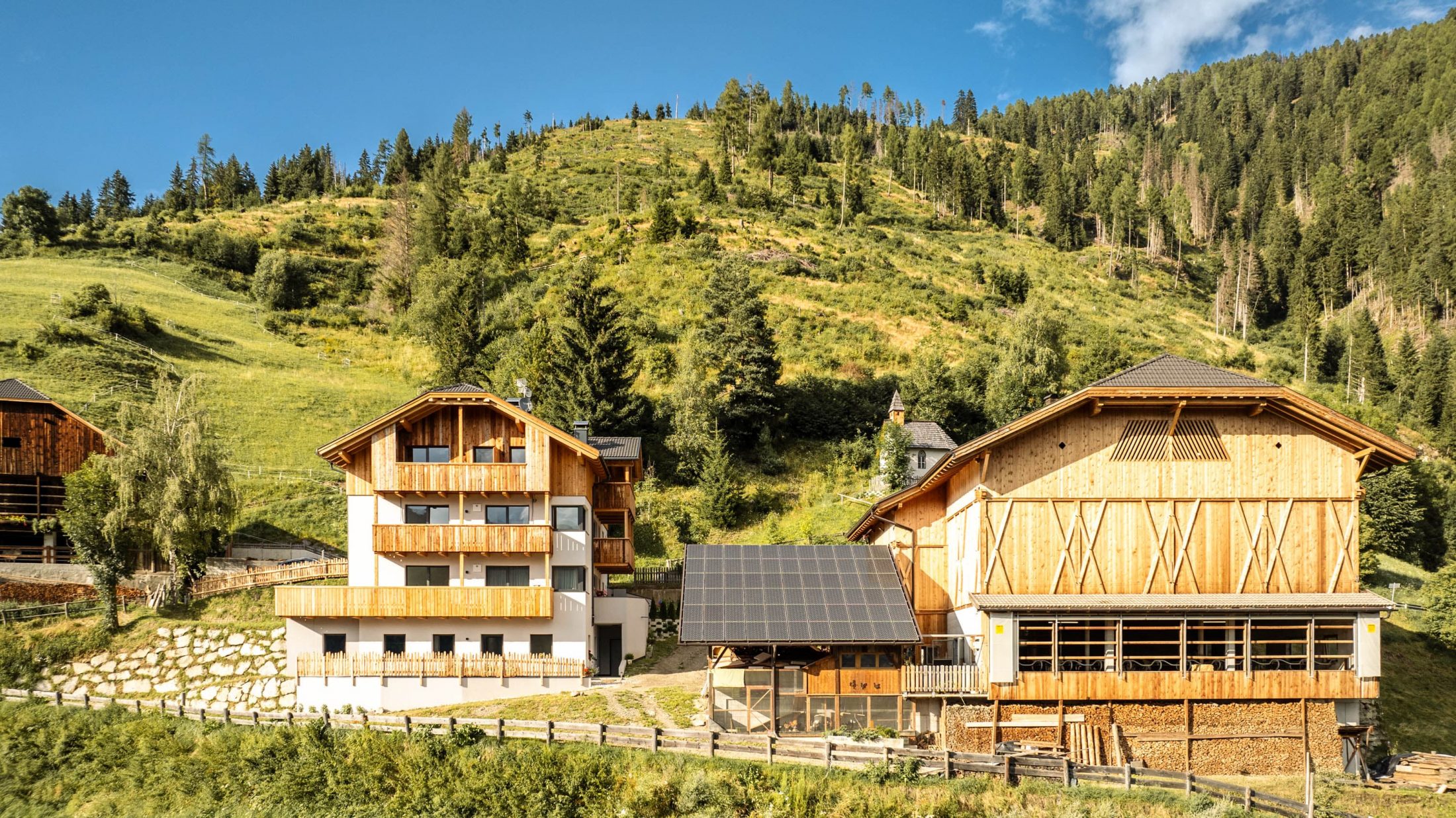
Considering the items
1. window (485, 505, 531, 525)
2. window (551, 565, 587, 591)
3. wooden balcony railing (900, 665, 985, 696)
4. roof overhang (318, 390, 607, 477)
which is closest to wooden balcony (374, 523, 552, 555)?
window (485, 505, 531, 525)

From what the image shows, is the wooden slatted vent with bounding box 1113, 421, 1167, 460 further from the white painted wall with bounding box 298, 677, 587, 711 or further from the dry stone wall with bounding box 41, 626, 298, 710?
the dry stone wall with bounding box 41, 626, 298, 710

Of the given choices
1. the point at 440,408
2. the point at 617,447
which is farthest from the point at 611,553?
the point at 440,408

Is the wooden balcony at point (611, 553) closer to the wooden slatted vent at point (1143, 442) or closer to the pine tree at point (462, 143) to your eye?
the wooden slatted vent at point (1143, 442)

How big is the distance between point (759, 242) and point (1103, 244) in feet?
186

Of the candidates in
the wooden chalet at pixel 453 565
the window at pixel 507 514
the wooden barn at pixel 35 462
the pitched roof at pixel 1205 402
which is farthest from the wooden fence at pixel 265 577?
the pitched roof at pixel 1205 402

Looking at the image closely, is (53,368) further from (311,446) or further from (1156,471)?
(1156,471)

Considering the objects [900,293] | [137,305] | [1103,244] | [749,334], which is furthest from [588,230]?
[1103,244]

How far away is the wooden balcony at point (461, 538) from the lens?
3375cm

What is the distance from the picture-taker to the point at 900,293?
285 feet

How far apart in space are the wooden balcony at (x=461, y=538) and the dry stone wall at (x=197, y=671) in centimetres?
597

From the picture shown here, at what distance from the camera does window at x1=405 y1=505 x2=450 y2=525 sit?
115 feet

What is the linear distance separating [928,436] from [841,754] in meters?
32.0

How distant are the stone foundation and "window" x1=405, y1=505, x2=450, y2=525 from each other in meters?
18.4

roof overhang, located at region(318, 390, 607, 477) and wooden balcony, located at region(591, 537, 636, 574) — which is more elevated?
roof overhang, located at region(318, 390, 607, 477)
